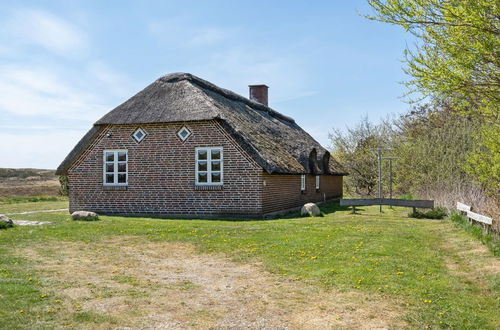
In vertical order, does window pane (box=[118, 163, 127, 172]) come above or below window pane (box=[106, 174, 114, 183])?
above

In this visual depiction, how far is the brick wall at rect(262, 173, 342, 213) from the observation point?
1923 centimetres

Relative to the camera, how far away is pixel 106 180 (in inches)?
829

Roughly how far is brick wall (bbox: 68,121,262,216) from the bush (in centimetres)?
595

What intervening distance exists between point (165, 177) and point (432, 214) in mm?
10335

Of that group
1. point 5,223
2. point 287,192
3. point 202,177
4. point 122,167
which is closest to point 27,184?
point 122,167

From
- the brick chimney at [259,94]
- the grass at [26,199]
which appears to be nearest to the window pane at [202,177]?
the brick chimney at [259,94]

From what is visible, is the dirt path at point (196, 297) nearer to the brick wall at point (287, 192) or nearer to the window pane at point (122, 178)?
the brick wall at point (287, 192)

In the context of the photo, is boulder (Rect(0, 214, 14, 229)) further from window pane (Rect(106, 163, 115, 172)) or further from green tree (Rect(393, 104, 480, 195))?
green tree (Rect(393, 104, 480, 195))

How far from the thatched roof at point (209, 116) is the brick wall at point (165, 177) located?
0.38m

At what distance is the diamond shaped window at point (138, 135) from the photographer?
67.0 feet

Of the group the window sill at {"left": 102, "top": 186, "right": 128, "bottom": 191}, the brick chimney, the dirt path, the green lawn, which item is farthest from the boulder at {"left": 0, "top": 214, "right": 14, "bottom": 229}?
the brick chimney

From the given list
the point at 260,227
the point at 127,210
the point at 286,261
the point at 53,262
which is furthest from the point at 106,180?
the point at 286,261

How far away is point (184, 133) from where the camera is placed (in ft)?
64.7

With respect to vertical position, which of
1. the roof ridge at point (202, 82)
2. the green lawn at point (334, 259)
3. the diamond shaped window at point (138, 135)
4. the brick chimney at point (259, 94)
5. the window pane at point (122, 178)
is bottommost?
the green lawn at point (334, 259)
